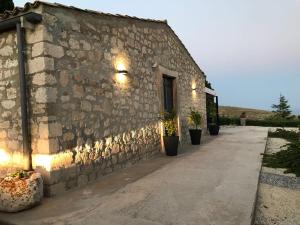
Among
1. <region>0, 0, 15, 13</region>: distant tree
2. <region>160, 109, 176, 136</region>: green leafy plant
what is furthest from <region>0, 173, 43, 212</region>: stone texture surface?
<region>0, 0, 15, 13</region>: distant tree

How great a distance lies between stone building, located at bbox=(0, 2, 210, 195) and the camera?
349cm

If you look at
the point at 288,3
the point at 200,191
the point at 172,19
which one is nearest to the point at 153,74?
the point at 200,191

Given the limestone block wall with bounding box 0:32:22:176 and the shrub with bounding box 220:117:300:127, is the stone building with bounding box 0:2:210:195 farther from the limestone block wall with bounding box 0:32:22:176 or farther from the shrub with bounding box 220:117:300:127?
the shrub with bounding box 220:117:300:127

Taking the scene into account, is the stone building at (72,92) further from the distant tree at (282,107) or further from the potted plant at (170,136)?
the distant tree at (282,107)

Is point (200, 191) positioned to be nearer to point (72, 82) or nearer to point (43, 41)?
point (72, 82)

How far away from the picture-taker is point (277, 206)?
332cm

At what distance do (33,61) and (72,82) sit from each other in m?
0.64

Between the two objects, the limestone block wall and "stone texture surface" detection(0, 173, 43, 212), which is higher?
the limestone block wall

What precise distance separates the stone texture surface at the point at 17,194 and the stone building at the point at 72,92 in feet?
1.16

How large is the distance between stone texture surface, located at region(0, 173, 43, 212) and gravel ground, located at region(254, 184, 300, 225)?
2749 millimetres

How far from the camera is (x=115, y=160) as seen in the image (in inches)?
192

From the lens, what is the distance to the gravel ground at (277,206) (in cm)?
291

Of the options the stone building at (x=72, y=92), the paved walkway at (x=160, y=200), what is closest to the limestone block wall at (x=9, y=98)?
the stone building at (x=72, y=92)

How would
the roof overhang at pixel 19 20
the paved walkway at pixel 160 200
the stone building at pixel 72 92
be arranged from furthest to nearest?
the stone building at pixel 72 92, the roof overhang at pixel 19 20, the paved walkway at pixel 160 200
